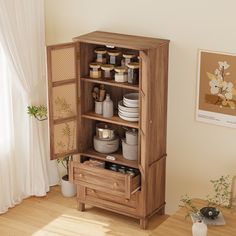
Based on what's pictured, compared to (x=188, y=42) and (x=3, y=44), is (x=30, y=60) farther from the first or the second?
(x=188, y=42)

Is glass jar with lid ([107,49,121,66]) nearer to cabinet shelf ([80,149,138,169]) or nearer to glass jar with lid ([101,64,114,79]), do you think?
glass jar with lid ([101,64,114,79])

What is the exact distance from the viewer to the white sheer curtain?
17.7 ft

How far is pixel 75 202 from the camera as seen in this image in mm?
5797

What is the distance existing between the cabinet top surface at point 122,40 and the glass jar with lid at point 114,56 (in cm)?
14

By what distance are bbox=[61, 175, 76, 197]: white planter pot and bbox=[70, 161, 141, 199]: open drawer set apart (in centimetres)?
36

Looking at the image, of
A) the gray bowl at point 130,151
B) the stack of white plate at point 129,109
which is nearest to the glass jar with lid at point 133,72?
the stack of white plate at point 129,109

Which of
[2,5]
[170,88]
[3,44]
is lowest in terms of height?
[170,88]

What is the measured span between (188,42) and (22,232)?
2080 millimetres

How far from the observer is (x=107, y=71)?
5.28 m

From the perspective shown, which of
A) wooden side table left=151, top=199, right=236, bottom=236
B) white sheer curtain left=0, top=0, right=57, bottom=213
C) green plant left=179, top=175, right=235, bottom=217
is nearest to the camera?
wooden side table left=151, top=199, right=236, bottom=236

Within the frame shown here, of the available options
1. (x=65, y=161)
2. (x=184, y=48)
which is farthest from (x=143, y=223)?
(x=184, y=48)

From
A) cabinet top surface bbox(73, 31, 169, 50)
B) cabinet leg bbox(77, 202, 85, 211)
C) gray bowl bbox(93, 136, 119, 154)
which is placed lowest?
cabinet leg bbox(77, 202, 85, 211)

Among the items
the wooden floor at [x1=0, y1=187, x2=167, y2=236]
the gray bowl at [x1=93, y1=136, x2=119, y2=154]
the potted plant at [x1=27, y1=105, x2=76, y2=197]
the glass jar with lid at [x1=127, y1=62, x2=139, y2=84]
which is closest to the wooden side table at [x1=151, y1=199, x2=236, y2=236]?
the wooden floor at [x1=0, y1=187, x2=167, y2=236]

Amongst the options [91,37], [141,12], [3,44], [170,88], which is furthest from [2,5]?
[170,88]
